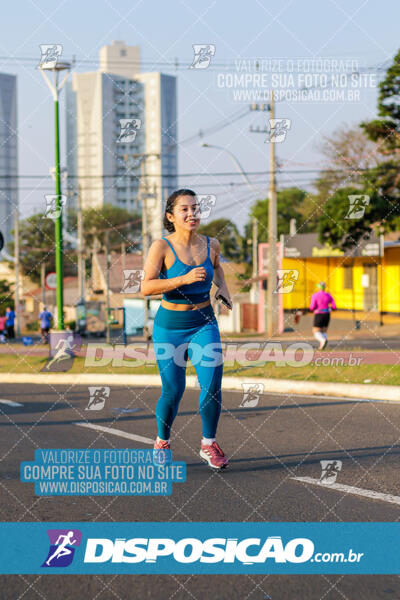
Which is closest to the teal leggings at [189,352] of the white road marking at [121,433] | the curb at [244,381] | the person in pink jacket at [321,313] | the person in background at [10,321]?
the white road marking at [121,433]

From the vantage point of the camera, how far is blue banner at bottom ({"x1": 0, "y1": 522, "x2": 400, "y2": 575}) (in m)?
4.00

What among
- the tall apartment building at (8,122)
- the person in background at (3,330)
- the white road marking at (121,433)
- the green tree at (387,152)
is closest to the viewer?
the white road marking at (121,433)

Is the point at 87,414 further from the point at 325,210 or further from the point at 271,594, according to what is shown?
the point at 325,210

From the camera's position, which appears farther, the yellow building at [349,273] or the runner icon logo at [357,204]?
the yellow building at [349,273]

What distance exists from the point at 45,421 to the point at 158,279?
3954mm

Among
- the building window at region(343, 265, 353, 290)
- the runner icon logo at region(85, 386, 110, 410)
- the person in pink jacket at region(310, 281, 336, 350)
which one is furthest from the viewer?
the building window at region(343, 265, 353, 290)

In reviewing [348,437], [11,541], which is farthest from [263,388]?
[11,541]

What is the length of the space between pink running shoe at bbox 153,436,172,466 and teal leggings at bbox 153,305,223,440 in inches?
10.1

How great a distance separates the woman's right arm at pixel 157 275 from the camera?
5.64 metres

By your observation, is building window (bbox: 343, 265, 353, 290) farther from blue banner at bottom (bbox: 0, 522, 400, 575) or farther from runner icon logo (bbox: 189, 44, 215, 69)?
blue banner at bottom (bbox: 0, 522, 400, 575)

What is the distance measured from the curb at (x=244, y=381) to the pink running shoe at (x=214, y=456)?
5.00m

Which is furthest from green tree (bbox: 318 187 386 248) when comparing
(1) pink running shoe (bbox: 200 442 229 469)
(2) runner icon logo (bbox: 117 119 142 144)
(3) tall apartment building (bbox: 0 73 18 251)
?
(3) tall apartment building (bbox: 0 73 18 251)

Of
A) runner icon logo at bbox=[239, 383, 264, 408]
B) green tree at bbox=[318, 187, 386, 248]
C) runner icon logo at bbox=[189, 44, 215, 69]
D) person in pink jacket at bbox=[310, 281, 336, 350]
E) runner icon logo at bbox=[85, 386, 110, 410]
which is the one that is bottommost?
runner icon logo at bbox=[85, 386, 110, 410]

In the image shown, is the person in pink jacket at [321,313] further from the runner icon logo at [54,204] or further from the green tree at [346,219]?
the green tree at [346,219]
